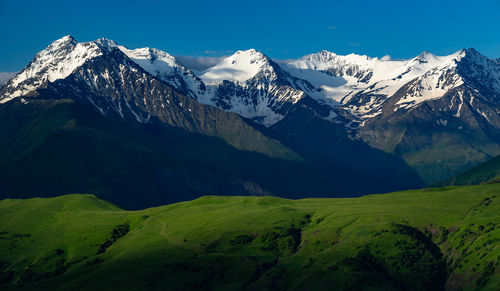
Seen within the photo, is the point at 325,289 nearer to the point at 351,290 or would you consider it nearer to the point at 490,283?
the point at 351,290

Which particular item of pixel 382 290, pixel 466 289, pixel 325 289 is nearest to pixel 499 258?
pixel 466 289

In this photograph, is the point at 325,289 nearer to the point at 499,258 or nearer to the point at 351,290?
the point at 351,290

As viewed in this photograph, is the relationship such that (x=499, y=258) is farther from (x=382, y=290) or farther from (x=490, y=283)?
(x=382, y=290)

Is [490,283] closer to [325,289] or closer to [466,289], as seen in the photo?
[466,289]

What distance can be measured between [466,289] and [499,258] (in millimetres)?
14568

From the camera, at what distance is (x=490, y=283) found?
182 metres

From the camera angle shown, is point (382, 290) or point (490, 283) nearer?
point (490, 283)

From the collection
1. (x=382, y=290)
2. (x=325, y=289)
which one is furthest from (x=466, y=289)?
(x=325, y=289)

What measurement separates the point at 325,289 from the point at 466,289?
44.4 metres

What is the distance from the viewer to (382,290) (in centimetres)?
19888

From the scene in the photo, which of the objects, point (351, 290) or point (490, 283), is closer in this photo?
point (490, 283)

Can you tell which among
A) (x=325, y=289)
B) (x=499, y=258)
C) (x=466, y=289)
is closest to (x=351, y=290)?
(x=325, y=289)

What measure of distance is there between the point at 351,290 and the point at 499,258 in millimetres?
48078

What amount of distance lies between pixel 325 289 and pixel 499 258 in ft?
184
